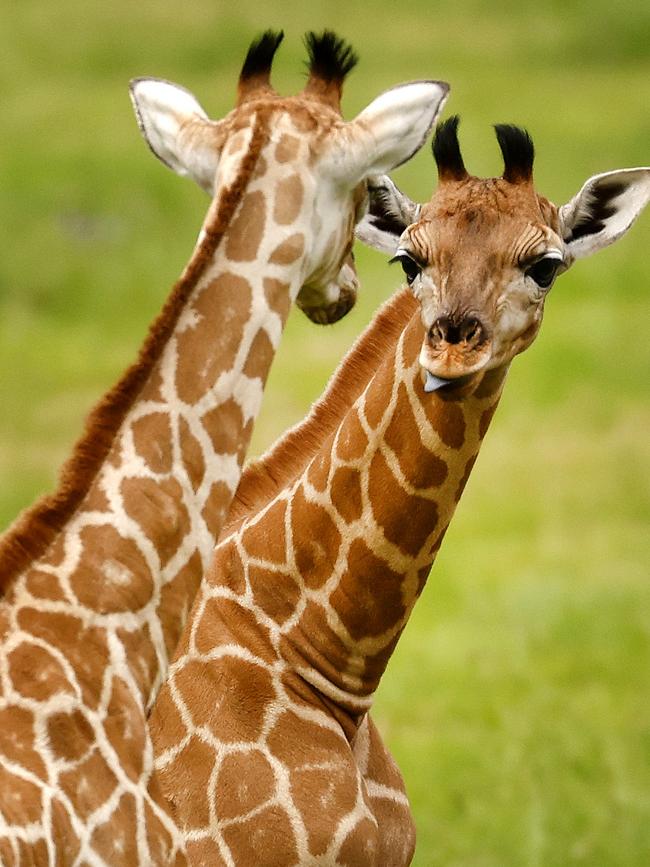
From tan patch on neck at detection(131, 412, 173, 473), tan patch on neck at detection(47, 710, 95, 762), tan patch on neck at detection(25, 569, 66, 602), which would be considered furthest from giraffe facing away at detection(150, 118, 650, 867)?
tan patch on neck at detection(25, 569, 66, 602)

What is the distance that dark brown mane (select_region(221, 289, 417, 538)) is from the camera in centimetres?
730

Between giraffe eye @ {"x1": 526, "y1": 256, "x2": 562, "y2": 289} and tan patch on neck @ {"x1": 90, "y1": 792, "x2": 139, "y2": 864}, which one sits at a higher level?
giraffe eye @ {"x1": 526, "y1": 256, "x2": 562, "y2": 289}

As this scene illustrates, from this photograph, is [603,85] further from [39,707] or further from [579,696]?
[39,707]

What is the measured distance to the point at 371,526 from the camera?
6926 millimetres

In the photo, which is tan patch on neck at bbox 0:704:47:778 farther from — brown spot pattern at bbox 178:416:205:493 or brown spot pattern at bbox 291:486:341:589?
brown spot pattern at bbox 291:486:341:589

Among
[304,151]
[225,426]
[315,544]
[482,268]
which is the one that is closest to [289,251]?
[304,151]

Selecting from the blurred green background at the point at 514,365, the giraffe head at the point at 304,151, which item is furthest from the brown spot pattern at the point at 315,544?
the blurred green background at the point at 514,365

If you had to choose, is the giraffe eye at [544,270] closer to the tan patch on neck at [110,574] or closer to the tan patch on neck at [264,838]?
the tan patch on neck at [110,574]

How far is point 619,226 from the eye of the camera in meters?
7.19

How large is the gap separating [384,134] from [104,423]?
1.23 metres

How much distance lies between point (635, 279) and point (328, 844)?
19.1m

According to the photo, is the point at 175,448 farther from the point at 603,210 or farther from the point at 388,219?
the point at 603,210

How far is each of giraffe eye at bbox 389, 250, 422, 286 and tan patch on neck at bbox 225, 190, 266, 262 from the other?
0.95m

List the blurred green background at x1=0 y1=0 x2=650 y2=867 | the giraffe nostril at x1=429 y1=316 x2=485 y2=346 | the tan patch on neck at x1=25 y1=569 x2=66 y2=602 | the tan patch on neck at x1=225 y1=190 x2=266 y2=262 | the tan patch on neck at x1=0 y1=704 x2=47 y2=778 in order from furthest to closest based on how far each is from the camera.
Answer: the blurred green background at x1=0 y1=0 x2=650 y2=867, the giraffe nostril at x1=429 y1=316 x2=485 y2=346, the tan patch on neck at x1=225 y1=190 x2=266 y2=262, the tan patch on neck at x1=25 y1=569 x2=66 y2=602, the tan patch on neck at x1=0 y1=704 x2=47 y2=778
